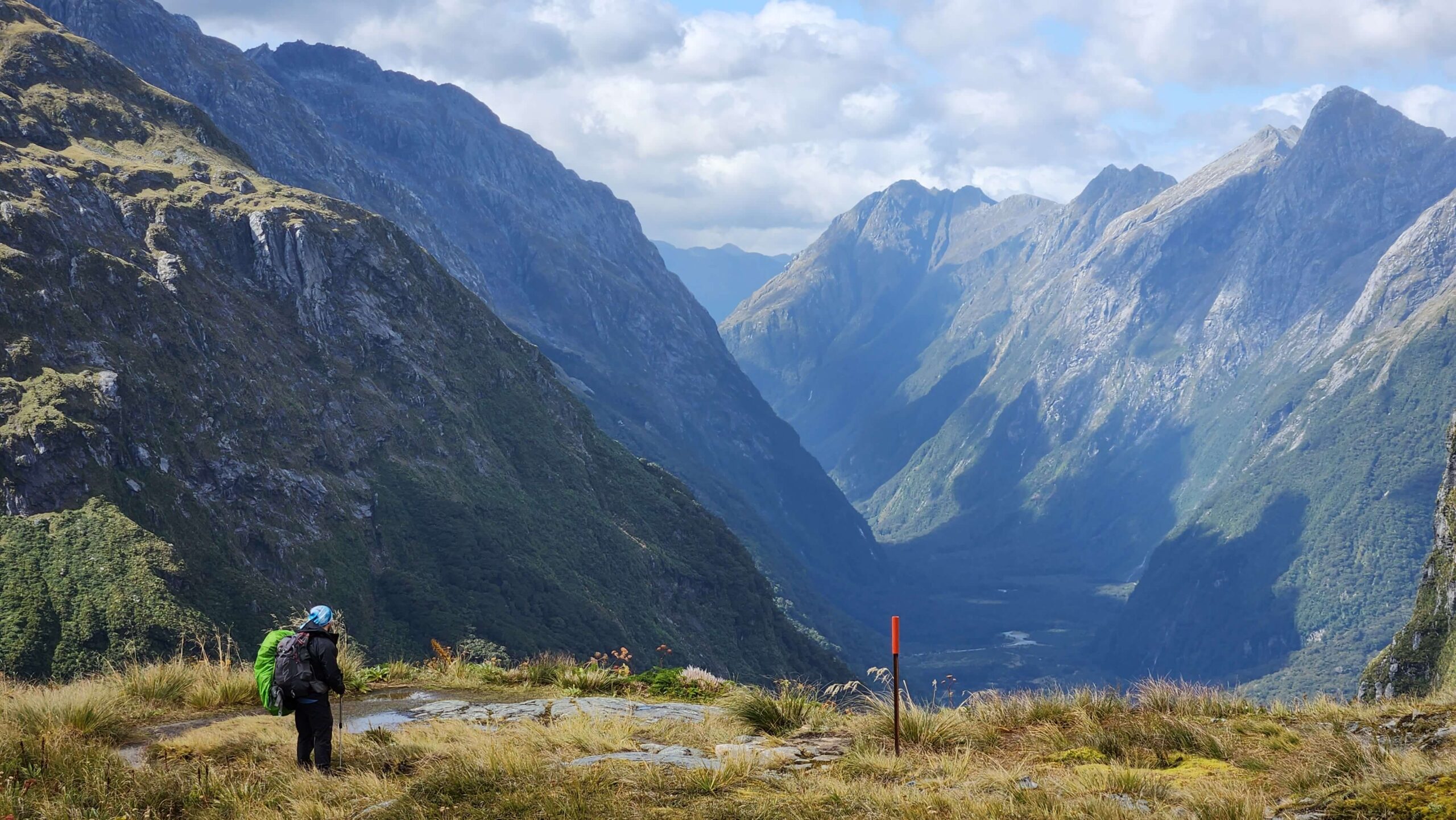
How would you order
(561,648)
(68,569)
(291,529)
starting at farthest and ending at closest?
(561,648) < (291,529) < (68,569)

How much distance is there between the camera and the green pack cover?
46.1 ft

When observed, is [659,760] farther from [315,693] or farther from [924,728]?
[315,693]

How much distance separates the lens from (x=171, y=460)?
10862 centimetres

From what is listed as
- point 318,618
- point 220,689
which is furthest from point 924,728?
point 220,689

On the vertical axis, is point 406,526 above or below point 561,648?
above

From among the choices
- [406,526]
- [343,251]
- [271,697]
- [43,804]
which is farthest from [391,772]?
[343,251]

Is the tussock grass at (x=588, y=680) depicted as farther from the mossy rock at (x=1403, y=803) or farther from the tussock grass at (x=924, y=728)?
the mossy rock at (x=1403, y=803)

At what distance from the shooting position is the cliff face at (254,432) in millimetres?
95438

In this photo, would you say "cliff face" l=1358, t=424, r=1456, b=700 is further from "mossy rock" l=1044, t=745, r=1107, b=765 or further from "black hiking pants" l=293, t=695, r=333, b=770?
"black hiking pants" l=293, t=695, r=333, b=770

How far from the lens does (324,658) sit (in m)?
14.2

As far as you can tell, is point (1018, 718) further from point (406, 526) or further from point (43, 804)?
point (406, 526)

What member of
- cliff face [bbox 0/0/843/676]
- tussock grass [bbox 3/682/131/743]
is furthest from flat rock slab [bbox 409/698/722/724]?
cliff face [bbox 0/0/843/676]

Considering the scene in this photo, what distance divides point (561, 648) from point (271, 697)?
120374 millimetres

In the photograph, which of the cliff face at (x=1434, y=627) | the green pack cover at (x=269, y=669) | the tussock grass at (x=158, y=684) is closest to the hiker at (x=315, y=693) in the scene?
the green pack cover at (x=269, y=669)
